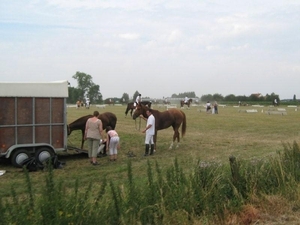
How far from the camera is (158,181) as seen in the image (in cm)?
642

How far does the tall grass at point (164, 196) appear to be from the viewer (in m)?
5.11

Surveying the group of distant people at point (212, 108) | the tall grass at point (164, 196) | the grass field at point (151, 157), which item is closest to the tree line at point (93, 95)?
the group of distant people at point (212, 108)

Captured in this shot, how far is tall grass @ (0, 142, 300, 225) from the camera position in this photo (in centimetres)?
511

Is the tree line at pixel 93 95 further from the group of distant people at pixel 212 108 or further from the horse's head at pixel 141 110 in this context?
the horse's head at pixel 141 110

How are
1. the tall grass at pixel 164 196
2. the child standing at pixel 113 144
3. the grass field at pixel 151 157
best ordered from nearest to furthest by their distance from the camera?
1. the tall grass at pixel 164 196
2. the grass field at pixel 151 157
3. the child standing at pixel 113 144

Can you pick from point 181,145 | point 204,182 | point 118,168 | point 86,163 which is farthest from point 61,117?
point 204,182

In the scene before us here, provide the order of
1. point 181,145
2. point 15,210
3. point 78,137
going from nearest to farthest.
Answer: point 15,210 → point 181,145 → point 78,137

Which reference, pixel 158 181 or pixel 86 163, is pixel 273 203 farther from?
pixel 86 163

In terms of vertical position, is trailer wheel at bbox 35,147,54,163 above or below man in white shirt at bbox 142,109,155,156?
below

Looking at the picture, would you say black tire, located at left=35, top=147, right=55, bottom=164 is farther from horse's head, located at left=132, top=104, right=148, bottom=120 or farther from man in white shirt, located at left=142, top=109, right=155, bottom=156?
horse's head, located at left=132, top=104, right=148, bottom=120

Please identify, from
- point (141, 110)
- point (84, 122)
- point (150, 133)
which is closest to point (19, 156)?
point (84, 122)

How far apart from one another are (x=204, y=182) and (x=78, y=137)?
1379 cm

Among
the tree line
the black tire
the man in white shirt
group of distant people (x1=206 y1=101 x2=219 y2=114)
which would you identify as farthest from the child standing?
the tree line

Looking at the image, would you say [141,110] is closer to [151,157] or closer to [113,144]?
Answer: [151,157]
